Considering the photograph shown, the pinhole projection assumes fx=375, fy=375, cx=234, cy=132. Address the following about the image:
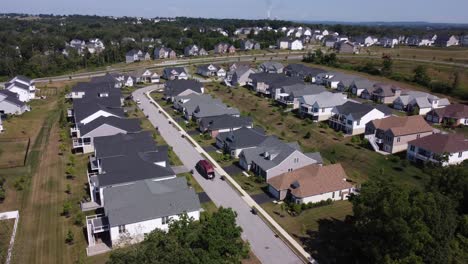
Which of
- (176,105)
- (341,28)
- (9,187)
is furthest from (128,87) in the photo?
(341,28)

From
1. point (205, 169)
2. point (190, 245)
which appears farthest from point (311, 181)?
point (190, 245)

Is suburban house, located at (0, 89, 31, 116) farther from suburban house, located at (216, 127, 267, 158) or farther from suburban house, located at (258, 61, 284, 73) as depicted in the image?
suburban house, located at (258, 61, 284, 73)

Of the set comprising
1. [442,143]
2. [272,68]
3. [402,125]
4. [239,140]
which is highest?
[272,68]

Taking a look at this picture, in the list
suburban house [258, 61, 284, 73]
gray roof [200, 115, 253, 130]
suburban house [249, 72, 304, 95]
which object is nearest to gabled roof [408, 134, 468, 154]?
gray roof [200, 115, 253, 130]

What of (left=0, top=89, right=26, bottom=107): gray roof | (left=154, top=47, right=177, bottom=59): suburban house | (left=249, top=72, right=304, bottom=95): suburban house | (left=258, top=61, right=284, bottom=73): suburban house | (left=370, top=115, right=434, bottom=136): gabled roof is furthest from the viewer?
(left=154, top=47, right=177, bottom=59): suburban house

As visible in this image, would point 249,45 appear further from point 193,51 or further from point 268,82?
point 268,82

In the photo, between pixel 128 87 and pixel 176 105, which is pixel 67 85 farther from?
pixel 176 105
